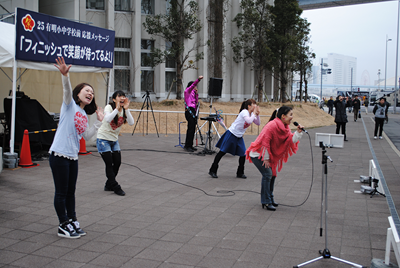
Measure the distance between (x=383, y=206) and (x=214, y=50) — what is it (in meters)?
24.5

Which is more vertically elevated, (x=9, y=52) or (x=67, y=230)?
(x=9, y=52)

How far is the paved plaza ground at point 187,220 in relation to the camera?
4219mm

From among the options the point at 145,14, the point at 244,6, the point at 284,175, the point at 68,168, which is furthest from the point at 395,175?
the point at 244,6

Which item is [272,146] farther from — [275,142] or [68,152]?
[68,152]

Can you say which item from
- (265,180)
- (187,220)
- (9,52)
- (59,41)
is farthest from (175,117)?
(187,220)

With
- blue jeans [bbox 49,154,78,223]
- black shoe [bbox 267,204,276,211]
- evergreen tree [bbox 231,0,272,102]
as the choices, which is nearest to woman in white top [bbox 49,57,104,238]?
blue jeans [bbox 49,154,78,223]

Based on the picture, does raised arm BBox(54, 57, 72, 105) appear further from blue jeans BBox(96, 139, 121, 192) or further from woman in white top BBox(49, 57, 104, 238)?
blue jeans BBox(96, 139, 121, 192)

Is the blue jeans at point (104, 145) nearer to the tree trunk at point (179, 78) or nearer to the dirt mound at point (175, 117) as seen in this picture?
the dirt mound at point (175, 117)

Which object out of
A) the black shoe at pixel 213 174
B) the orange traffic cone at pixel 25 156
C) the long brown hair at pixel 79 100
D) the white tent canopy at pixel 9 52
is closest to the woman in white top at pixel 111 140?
the long brown hair at pixel 79 100

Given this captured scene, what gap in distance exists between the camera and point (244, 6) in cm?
3130

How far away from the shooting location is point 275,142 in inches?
234

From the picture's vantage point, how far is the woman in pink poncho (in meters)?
5.86

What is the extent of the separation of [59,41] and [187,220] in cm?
638

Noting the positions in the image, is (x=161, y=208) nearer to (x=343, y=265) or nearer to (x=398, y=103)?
(x=343, y=265)
